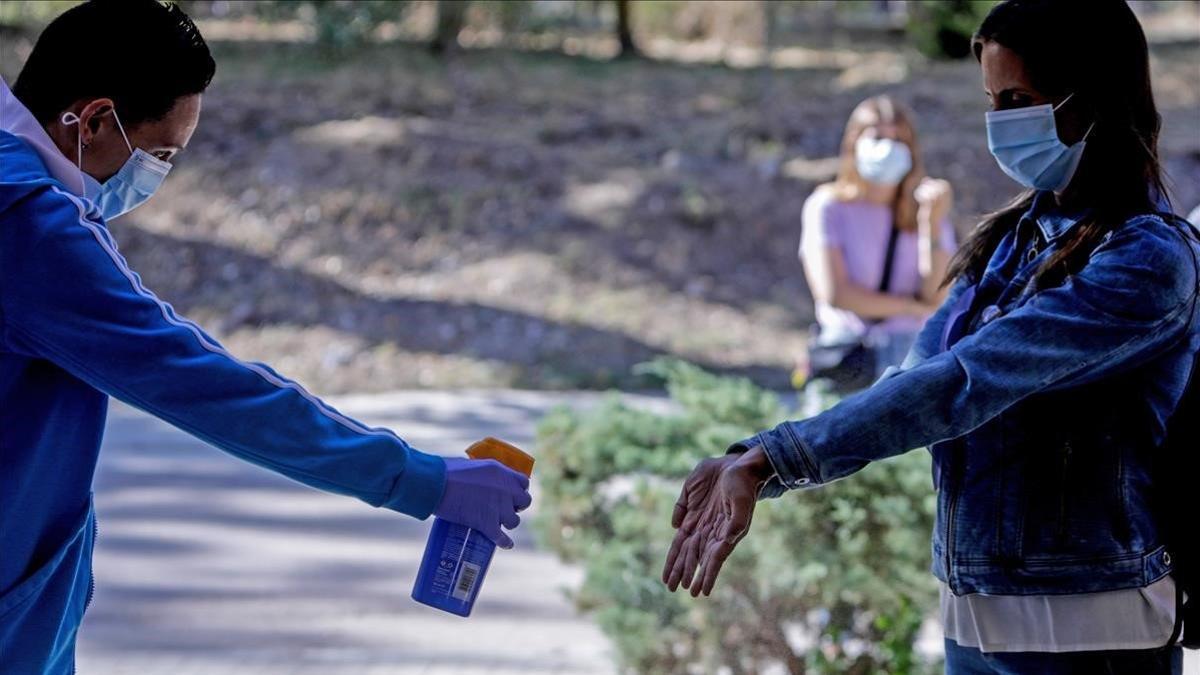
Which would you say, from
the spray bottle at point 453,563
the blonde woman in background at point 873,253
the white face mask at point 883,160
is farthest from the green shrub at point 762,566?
the spray bottle at point 453,563

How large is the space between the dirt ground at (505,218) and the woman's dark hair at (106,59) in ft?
25.9

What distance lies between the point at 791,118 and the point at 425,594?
12.7 m

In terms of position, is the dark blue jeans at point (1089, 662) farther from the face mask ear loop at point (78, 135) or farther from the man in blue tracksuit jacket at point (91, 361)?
the face mask ear loop at point (78, 135)

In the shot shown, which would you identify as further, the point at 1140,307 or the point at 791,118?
the point at 791,118

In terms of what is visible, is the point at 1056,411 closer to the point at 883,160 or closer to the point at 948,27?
the point at 883,160

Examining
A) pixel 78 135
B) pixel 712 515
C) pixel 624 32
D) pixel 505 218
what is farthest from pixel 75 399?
pixel 624 32

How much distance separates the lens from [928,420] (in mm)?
2311

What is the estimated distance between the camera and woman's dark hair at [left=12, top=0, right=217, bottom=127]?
2.33 meters

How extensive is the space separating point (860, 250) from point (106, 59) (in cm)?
388

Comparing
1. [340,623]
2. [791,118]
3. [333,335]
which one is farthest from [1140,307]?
[791,118]

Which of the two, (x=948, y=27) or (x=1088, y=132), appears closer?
(x=1088, y=132)

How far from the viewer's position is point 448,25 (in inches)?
698

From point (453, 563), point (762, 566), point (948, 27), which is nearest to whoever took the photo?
point (453, 563)

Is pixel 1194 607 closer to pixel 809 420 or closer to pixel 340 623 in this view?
pixel 809 420
